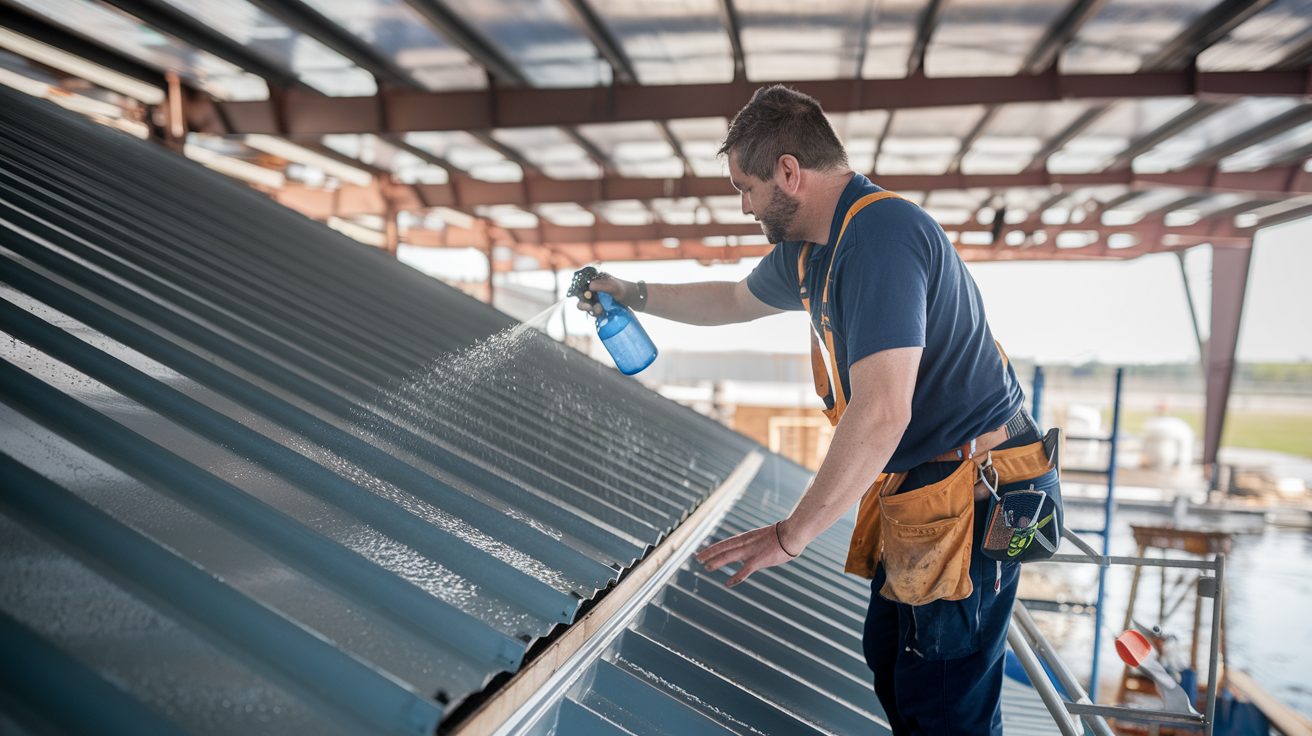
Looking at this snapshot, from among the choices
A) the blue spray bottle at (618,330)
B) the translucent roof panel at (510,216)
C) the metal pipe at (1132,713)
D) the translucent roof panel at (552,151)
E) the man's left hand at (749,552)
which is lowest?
the metal pipe at (1132,713)

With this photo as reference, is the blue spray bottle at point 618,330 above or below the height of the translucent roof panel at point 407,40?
below

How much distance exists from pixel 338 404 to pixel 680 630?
4.46ft

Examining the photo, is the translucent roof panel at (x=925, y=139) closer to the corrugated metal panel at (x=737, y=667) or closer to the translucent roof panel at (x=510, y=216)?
the corrugated metal panel at (x=737, y=667)

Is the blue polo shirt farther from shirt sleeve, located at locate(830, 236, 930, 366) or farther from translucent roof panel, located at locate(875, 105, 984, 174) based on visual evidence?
translucent roof panel, located at locate(875, 105, 984, 174)

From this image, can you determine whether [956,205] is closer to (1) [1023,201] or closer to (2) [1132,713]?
→ (1) [1023,201]

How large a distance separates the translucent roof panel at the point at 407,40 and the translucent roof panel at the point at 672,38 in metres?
1.92

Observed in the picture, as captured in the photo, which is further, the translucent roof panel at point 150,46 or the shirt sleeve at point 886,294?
the translucent roof panel at point 150,46

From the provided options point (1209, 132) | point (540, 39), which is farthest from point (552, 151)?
point (1209, 132)

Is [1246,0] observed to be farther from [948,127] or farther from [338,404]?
[338,404]

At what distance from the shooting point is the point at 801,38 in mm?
8828

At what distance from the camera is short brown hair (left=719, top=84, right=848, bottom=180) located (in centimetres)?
236

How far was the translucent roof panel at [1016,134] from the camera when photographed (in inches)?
437

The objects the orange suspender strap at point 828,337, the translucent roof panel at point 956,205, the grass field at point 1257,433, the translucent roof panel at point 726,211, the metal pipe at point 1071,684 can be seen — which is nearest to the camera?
the orange suspender strap at point 828,337

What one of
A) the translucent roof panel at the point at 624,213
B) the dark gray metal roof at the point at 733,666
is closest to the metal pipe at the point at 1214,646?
the dark gray metal roof at the point at 733,666
